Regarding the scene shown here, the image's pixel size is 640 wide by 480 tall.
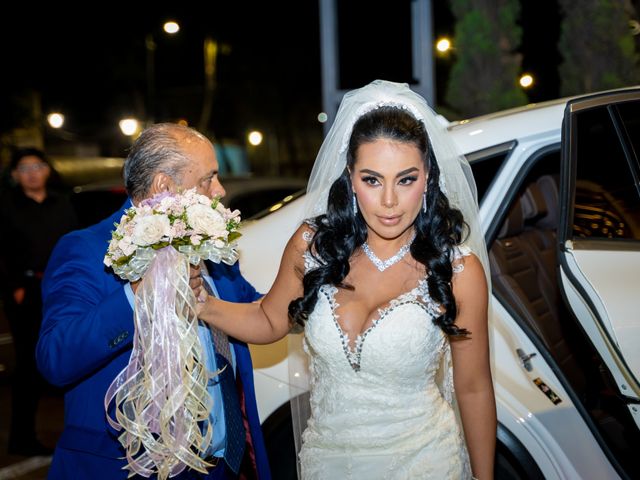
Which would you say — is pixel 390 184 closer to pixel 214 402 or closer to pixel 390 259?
pixel 390 259

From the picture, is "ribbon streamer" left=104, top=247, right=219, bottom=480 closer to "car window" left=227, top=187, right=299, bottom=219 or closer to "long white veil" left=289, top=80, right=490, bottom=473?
"long white veil" left=289, top=80, right=490, bottom=473

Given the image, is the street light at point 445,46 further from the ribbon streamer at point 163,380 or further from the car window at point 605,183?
the ribbon streamer at point 163,380

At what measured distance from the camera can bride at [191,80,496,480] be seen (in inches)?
97.0

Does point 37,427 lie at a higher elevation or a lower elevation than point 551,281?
lower

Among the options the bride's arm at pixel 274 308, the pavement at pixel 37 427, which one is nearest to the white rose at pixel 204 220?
the bride's arm at pixel 274 308

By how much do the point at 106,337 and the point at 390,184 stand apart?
1.00m

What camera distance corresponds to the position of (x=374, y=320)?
249 centimetres

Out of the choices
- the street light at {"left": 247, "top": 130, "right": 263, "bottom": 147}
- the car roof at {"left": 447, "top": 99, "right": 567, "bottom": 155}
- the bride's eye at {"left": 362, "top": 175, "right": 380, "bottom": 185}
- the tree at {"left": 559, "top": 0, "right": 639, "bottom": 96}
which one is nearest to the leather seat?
the car roof at {"left": 447, "top": 99, "right": 567, "bottom": 155}

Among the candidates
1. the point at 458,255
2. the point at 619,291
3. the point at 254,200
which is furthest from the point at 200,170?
the point at 254,200

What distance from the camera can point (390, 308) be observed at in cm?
249

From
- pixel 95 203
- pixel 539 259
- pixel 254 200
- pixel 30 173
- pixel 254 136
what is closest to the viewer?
pixel 539 259

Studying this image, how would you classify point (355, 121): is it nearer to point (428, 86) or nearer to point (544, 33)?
point (428, 86)

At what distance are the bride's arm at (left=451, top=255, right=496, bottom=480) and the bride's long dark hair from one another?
1.8 inches

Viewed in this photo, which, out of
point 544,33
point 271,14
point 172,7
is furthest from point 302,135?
point 544,33
